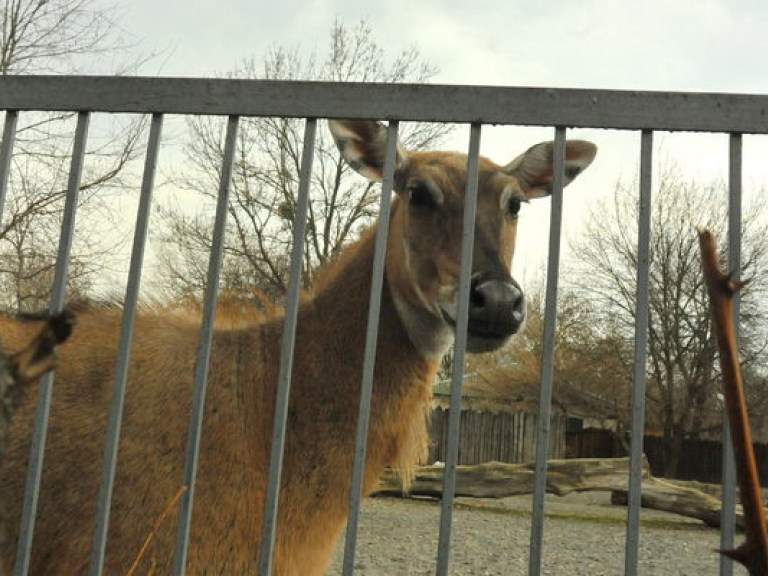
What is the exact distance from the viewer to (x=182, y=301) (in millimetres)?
3922

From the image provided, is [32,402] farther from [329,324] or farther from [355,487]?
[355,487]

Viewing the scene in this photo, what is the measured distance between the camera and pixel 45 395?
2.40 meters

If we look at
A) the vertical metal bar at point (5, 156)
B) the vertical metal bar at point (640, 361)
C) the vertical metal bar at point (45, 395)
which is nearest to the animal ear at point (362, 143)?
the vertical metal bar at point (45, 395)

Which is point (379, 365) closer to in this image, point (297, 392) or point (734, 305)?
point (297, 392)

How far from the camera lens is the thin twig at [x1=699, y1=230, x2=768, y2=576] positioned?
31.0 inches

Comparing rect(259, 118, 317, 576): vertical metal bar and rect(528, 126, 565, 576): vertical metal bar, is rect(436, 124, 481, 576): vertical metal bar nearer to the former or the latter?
rect(528, 126, 565, 576): vertical metal bar

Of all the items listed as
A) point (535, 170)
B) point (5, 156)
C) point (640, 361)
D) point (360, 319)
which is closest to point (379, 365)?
point (360, 319)

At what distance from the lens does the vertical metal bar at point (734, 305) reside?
2096mm

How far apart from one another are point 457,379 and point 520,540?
8676mm

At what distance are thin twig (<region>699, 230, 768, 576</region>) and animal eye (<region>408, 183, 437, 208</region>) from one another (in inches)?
117

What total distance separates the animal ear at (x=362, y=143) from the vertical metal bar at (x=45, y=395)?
125 cm

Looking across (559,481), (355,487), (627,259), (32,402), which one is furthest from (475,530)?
(355,487)

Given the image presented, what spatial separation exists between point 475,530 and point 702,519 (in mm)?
3701

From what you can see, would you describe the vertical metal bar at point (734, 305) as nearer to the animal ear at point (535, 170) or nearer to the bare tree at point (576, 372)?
the animal ear at point (535, 170)
